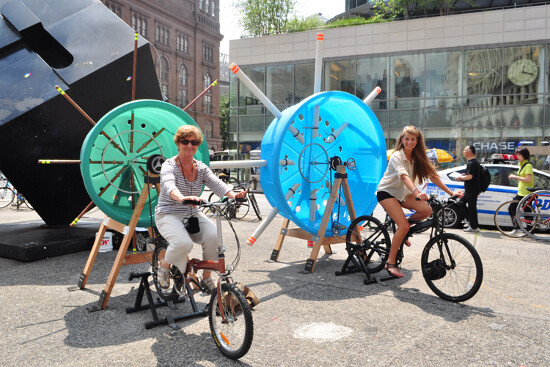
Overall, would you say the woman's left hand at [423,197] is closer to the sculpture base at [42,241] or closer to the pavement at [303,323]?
the pavement at [303,323]

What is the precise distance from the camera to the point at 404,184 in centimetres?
542

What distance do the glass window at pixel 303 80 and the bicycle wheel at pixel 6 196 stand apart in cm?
1581

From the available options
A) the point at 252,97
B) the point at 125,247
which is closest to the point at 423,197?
the point at 125,247

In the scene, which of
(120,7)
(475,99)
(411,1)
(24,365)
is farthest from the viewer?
(120,7)

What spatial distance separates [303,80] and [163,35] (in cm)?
3742

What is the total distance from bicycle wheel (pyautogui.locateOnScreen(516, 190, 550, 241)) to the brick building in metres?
49.2

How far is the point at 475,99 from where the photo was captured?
24.1 metres

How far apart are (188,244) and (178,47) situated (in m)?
61.8

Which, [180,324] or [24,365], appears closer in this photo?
[24,365]

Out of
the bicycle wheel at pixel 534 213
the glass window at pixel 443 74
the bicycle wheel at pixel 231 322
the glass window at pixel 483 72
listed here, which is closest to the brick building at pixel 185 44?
the glass window at pixel 443 74

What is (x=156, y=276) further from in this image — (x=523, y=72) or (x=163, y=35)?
(x=163, y=35)

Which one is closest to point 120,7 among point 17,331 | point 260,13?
point 260,13

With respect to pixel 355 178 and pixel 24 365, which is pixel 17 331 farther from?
pixel 355 178

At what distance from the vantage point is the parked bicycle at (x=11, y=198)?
1448cm
